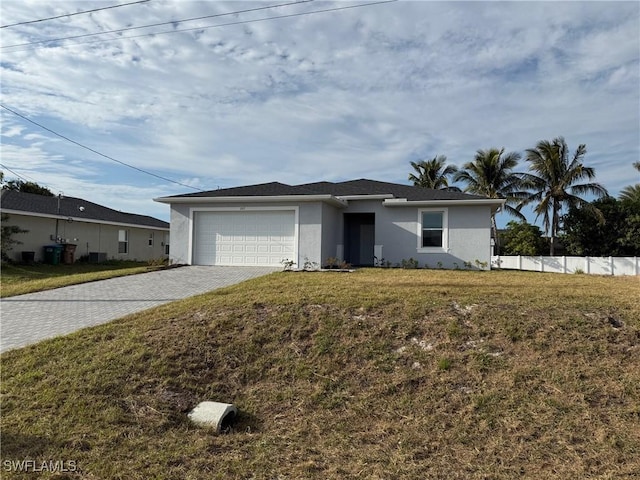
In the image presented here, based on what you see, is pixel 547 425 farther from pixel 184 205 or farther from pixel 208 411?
pixel 184 205

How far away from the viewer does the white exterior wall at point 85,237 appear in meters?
20.1

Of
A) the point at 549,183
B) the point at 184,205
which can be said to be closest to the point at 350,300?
the point at 184,205

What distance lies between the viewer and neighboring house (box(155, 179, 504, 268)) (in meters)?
15.1

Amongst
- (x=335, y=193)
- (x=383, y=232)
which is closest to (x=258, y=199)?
(x=335, y=193)

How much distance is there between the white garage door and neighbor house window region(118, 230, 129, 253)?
1230 centimetres

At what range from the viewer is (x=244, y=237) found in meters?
15.7

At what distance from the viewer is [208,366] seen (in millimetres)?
5668

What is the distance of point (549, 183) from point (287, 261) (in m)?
22.8

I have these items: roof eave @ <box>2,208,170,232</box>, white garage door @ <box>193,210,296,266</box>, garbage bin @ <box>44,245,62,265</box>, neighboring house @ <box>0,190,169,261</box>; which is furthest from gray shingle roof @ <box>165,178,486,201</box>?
neighboring house @ <box>0,190,169,261</box>

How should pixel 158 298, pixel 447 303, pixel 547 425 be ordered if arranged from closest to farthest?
pixel 547 425, pixel 447 303, pixel 158 298

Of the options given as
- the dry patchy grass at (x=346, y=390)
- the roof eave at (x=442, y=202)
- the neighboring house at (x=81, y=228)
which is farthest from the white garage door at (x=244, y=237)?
the neighboring house at (x=81, y=228)

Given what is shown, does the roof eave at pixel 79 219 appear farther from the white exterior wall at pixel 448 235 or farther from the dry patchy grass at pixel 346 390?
the dry patchy grass at pixel 346 390

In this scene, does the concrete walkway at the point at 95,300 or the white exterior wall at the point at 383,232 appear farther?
the white exterior wall at the point at 383,232

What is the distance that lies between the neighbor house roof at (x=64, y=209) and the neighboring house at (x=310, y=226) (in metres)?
7.87
